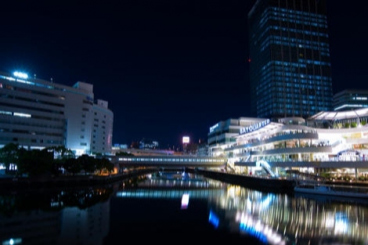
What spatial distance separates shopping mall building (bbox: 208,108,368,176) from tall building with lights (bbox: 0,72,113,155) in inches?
2259

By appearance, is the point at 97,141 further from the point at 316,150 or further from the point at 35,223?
the point at 35,223

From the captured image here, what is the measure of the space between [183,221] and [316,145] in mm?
44223

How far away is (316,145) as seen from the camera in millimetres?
66438

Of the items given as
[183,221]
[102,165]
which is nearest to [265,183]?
[183,221]

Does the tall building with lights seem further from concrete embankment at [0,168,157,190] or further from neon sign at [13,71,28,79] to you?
concrete embankment at [0,168,157,190]

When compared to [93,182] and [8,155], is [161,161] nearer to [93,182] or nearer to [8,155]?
[93,182]

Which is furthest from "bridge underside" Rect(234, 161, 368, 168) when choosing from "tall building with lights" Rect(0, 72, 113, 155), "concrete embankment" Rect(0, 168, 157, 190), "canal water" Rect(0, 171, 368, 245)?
"tall building with lights" Rect(0, 72, 113, 155)

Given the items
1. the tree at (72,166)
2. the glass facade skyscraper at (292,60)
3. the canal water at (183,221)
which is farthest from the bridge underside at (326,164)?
the glass facade skyscraper at (292,60)

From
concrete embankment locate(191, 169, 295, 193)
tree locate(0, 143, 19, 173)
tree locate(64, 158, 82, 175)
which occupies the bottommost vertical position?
concrete embankment locate(191, 169, 295, 193)

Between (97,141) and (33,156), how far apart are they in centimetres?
8383

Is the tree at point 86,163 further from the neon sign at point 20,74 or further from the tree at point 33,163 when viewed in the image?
the neon sign at point 20,74

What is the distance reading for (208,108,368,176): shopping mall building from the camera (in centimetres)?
5847

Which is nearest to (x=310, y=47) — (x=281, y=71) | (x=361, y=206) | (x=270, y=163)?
(x=281, y=71)

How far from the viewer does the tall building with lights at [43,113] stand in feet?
296
